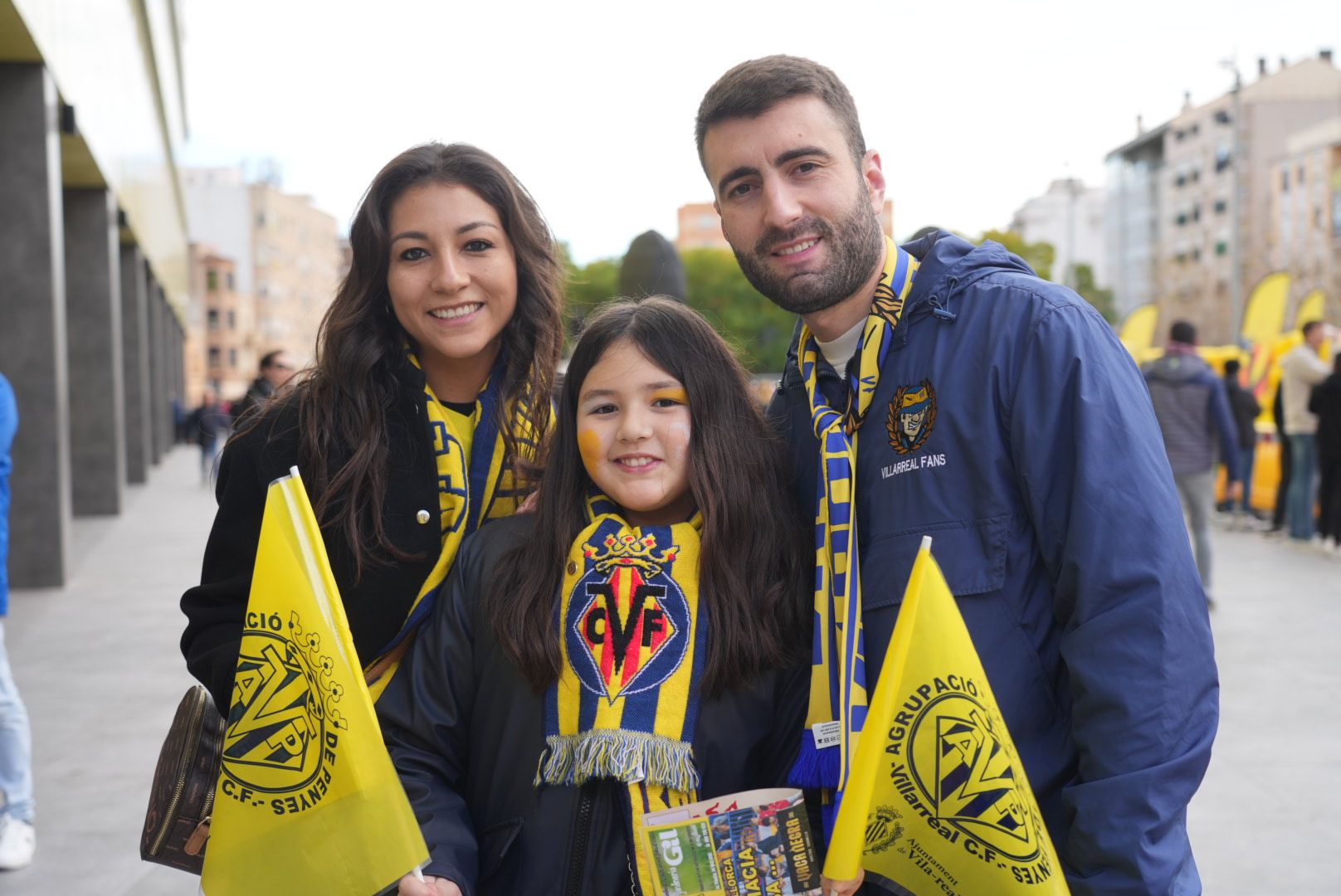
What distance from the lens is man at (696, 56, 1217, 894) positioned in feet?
6.98

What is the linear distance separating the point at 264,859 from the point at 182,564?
11.6 metres

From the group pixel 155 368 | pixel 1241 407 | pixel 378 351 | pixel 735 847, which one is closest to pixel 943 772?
pixel 735 847

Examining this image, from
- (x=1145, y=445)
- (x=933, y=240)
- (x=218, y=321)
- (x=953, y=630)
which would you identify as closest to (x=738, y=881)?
(x=953, y=630)

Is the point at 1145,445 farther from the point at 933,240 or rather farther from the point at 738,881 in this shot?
the point at 738,881

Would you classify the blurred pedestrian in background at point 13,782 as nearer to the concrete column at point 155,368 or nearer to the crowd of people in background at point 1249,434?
the crowd of people in background at point 1249,434

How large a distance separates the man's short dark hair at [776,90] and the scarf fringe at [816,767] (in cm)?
121

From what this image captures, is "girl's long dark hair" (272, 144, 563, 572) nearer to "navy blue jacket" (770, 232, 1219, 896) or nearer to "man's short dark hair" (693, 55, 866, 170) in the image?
"man's short dark hair" (693, 55, 866, 170)

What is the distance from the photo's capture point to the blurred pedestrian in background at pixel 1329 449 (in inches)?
474

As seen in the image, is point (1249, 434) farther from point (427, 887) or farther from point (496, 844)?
point (427, 887)

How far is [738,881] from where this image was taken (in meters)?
2.22

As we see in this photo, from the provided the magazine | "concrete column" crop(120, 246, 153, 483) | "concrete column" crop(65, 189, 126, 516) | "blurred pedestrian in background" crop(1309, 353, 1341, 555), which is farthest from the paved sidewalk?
"concrete column" crop(120, 246, 153, 483)

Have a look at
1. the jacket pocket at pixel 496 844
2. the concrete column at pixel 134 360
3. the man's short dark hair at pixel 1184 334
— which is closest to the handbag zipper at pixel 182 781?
the jacket pocket at pixel 496 844

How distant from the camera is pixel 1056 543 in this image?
89.3 inches

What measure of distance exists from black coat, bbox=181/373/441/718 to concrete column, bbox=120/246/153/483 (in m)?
21.5
